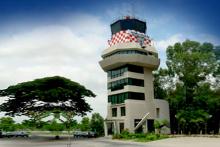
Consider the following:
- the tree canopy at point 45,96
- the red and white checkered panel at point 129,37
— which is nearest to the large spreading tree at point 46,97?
the tree canopy at point 45,96

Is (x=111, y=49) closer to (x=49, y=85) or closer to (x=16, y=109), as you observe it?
(x=49, y=85)

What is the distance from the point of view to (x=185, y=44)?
2226 inches

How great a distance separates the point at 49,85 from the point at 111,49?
A: 1228 centimetres

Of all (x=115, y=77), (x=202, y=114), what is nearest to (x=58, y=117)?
(x=115, y=77)

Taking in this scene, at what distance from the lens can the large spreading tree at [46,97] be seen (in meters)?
51.6

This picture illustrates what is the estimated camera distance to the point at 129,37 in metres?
57.8

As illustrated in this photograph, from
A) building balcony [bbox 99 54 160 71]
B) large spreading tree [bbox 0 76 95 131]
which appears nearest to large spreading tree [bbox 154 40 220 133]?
building balcony [bbox 99 54 160 71]

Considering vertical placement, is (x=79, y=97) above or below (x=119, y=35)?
below

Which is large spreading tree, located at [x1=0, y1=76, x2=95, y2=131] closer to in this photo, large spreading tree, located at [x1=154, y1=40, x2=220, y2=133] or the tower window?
the tower window

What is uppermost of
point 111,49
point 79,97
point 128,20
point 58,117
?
point 128,20

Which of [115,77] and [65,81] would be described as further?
[115,77]

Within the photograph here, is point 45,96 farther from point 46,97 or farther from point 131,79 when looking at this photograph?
point 131,79

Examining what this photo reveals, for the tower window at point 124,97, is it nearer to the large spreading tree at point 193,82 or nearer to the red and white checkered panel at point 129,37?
the large spreading tree at point 193,82

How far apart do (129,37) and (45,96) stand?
56.5 feet
